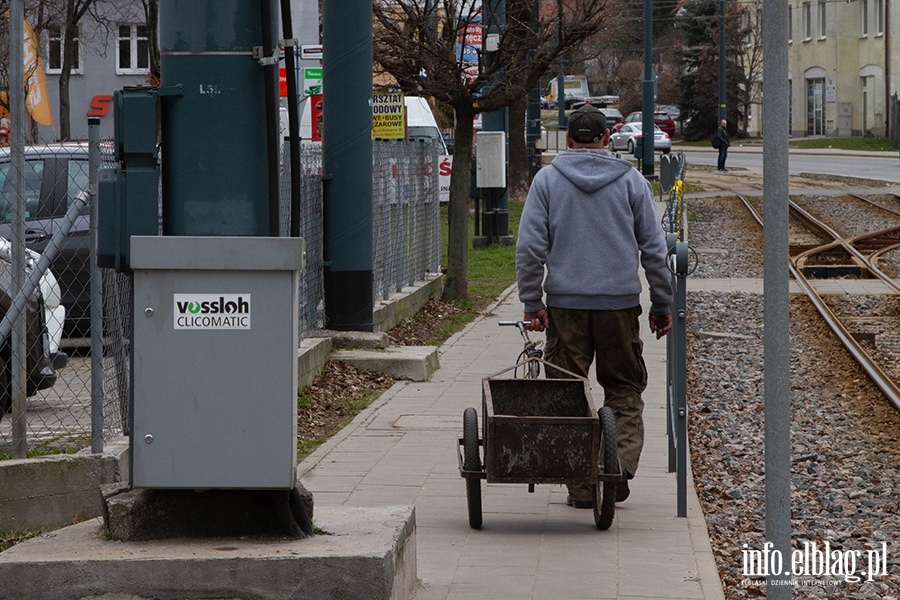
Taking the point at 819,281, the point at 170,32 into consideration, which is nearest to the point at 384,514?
the point at 170,32

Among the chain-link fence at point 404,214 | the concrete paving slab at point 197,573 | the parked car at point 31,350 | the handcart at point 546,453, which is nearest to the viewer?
the concrete paving slab at point 197,573

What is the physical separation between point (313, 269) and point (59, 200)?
2000mm

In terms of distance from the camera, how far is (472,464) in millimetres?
5895

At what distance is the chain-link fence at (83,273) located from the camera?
6.66 meters

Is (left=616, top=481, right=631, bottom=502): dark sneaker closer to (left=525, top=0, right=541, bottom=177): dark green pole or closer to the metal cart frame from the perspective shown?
the metal cart frame

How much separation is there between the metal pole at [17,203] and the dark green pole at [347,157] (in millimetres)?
4563

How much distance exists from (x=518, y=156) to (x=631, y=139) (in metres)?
21.7

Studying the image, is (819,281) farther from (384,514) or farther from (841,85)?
(841,85)

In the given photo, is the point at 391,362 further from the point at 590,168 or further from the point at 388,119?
the point at 388,119

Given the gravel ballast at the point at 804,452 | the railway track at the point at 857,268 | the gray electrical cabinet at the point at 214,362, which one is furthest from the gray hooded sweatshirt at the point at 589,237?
the railway track at the point at 857,268

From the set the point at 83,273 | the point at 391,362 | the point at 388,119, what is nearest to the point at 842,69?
the point at 388,119

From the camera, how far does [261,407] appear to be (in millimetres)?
4367

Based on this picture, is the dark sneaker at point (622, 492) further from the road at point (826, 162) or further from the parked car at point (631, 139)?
the parked car at point (631, 139)

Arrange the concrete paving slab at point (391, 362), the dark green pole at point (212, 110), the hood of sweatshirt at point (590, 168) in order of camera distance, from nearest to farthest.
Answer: the dark green pole at point (212, 110), the hood of sweatshirt at point (590, 168), the concrete paving slab at point (391, 362)
